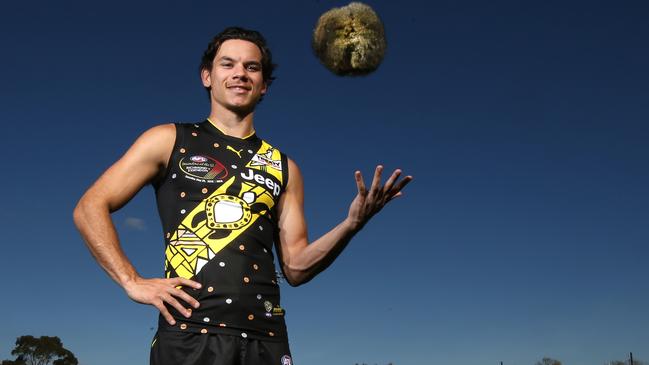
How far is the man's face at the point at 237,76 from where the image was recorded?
592 centimetres

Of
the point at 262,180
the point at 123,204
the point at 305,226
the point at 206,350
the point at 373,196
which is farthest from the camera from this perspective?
the point at 305,226

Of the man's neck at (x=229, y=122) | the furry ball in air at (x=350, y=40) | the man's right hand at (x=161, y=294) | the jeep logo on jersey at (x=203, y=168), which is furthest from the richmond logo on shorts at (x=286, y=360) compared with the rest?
the furry ball in air at (x=350, y=40)

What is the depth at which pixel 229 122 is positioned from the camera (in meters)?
5.96

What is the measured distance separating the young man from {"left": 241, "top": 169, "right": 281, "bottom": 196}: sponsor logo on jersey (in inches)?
0.4

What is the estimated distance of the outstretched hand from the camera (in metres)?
4.97

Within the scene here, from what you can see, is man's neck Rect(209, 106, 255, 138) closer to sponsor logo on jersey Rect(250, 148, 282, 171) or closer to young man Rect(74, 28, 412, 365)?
young man Rect(74, 28, 412, 365)

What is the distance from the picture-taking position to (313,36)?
21.7 ft

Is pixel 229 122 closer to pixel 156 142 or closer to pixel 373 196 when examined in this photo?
pixel 156 142

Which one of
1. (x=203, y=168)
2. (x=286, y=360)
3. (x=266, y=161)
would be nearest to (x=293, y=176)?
(x=266, y=161)

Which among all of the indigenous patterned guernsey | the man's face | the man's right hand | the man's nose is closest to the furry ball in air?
the man's face

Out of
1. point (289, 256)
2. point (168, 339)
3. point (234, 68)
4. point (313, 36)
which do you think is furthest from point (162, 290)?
point (313, 36)

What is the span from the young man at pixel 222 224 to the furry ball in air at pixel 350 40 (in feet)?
2.25

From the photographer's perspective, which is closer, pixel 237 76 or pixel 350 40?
pixel 237 76

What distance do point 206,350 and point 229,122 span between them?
2.04 meters
